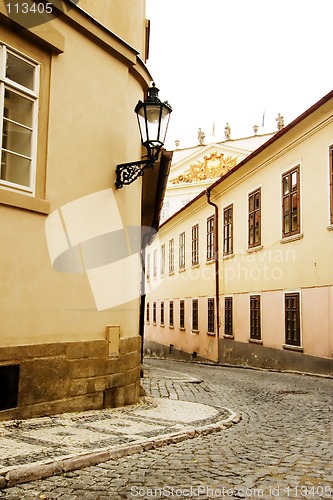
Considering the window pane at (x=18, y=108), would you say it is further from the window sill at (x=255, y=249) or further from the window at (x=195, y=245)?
the window at (x=195, y=245)

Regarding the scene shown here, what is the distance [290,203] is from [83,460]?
1322 cm

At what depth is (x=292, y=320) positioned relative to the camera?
16906 mm

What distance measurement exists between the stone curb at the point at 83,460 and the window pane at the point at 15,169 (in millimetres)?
3378

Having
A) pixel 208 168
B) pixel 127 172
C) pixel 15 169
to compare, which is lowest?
pixel 15 169

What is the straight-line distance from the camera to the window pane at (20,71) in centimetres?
699

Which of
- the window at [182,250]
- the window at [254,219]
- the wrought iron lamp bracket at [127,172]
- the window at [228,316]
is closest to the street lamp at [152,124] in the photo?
the wrought iron lamp bracket at [127,172]

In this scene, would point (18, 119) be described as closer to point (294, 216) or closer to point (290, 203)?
point (294, 216)

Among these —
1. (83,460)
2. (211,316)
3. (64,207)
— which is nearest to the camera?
(83,460)

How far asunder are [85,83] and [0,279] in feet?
10.3

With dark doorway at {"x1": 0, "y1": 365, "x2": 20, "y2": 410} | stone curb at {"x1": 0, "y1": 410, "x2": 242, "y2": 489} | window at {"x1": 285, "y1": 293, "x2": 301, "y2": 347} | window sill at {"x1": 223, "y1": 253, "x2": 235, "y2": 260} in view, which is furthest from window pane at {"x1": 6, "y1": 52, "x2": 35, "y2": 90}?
window sill at {"x1": 223, "y1": 253, "x2": 235, "y2": 260}

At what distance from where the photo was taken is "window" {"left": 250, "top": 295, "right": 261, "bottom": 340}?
19.6 meters

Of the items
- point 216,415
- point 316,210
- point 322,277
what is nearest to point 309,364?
point 322,277

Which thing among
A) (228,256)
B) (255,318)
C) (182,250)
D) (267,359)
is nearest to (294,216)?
(255,318)

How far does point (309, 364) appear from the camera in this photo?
15672 millimetres
